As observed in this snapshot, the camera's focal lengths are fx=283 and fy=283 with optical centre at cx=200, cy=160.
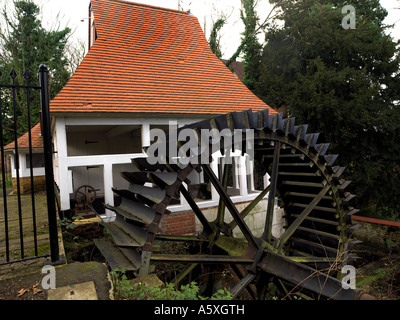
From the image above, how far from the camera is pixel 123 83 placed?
7078mm

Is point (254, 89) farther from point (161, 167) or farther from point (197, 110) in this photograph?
point (161, 167)

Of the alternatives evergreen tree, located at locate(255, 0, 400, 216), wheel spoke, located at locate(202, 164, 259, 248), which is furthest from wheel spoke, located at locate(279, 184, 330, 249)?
evergreen tree, located at locate(255, 0, 400, 216)

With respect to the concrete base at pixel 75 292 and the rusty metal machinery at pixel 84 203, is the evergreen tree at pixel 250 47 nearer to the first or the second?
the rusty metal machinery at pixel 84 203

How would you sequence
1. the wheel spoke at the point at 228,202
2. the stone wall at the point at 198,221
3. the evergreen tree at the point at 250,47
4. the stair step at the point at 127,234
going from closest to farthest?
1. the stair step at the point at 127,234
2. the wheel spoke at the point at 228,202
3. the stone wall at the point at 198,221
4. the evergreen tree at the point at 250,47

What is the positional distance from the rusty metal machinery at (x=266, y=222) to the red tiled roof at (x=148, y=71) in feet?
8.58

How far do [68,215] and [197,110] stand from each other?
3757mm

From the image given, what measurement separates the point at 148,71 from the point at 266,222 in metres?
5.45

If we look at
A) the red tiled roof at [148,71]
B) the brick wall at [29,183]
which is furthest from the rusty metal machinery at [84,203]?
the brick wall at [29,183]

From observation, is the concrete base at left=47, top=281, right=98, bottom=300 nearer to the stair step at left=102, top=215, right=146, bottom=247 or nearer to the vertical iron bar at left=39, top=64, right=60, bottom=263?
the vertical iron bar at left=39, top=64, right=60, bottom=263

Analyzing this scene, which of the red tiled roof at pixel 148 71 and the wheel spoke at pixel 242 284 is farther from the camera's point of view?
the red tiled roof at pixel 148 71

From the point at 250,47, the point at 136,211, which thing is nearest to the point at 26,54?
the point at 250,47

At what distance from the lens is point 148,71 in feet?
25.7

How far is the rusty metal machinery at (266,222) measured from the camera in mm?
3285
